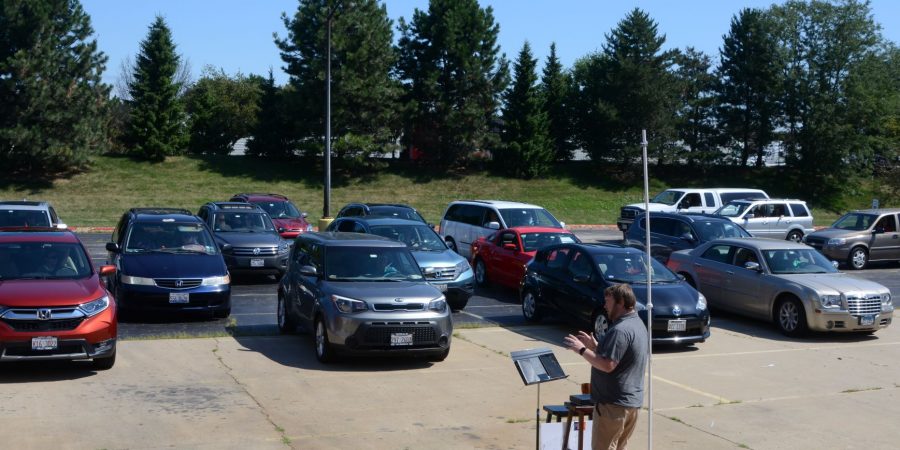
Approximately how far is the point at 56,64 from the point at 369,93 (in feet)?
49.9

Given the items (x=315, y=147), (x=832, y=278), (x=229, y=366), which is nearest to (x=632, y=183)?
(x=315, y=147)

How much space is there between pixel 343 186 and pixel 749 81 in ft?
84.7

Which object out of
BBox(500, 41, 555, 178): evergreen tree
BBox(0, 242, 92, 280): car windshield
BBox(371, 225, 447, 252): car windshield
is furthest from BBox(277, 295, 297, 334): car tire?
BBox(500, 41, 555, 178): evergreen tree

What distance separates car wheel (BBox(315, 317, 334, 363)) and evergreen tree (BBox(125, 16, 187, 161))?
3962cm

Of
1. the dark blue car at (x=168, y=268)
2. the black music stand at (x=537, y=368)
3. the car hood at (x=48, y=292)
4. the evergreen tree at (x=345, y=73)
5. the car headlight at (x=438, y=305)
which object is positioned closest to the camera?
the black music stand at (x=537, y=368)

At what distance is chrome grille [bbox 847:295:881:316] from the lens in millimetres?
14719

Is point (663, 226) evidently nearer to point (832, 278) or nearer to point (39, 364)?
point (832, 278)

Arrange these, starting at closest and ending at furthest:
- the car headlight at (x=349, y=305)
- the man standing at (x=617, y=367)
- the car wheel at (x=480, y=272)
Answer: the man standing at (x=617, y=367)
the car headlight at (x=349, y=305)
the car wheel at (x=480, y=272)

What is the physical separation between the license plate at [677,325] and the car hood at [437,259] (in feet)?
15.4

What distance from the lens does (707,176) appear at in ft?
188

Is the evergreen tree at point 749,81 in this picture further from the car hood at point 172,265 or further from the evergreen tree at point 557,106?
the car hood at point 172,265

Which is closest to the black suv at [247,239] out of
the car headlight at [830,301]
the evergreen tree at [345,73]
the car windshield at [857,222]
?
the car headlight at [830,301]

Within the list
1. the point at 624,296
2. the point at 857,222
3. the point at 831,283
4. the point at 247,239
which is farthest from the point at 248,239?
the point at 857,222

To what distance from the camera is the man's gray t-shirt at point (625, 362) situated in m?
6.48
